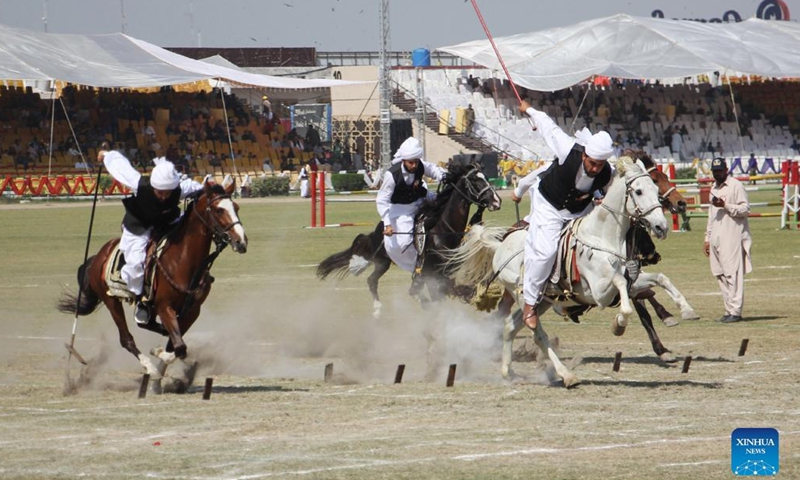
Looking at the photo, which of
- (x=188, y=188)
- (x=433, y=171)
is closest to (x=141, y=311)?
(x=188, y=188)

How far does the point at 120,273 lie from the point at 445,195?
5.16 metres

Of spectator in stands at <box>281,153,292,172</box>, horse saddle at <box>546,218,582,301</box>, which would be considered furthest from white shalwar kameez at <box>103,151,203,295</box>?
spectator in stands at <box>281,153,292,172</box>

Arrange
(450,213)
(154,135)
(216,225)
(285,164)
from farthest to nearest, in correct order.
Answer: (285,164) → (154,135) → (450,213) → (216,225)

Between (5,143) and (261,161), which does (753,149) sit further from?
(5,143)

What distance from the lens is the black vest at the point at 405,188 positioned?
56.1 feet

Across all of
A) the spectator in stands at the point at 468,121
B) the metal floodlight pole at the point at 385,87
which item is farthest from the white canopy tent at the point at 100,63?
the spectator in stands at the point at 468,121

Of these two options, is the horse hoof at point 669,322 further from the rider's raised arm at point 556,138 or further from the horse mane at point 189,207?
the horse mane at point 189,207

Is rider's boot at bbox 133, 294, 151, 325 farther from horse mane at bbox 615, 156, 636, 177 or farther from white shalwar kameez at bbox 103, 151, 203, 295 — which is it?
horse mane at bbox 615, 156, 636, 177

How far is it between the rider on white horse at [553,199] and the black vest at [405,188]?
14.9 feet

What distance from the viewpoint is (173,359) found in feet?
40.9

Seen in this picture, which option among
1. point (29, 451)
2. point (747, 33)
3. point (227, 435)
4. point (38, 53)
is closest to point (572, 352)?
point (227, 435)

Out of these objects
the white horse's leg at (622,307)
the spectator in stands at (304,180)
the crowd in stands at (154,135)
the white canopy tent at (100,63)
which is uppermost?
the white canopy tent at (100,63)

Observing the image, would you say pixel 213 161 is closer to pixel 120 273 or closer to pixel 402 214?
pixel 402 214

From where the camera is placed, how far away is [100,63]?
54.7m
